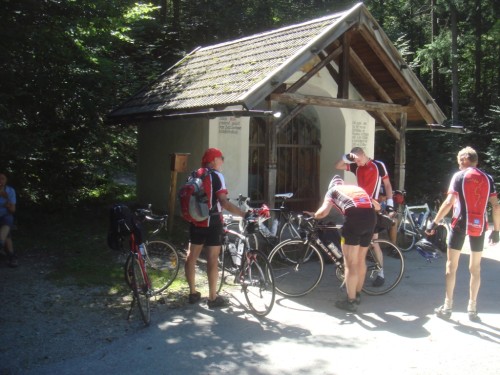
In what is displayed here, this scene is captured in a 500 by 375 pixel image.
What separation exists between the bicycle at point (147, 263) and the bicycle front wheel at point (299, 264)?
4.61 ft

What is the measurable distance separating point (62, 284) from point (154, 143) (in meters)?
5.37

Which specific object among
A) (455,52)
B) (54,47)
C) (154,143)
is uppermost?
(455,52)

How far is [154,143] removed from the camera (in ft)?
38.2

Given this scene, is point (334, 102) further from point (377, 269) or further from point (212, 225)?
point (212, 225)

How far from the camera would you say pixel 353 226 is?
578cm

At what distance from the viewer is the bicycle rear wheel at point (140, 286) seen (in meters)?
5.30

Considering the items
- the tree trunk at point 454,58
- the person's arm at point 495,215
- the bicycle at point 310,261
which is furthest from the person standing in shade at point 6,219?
→ the tree trunk at point 454,58

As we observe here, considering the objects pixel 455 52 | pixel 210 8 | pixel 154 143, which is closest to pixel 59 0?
pixel 154 143

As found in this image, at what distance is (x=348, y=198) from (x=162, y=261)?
2.69 meters

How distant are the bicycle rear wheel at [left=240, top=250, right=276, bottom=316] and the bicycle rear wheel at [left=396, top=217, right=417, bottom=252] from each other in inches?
199

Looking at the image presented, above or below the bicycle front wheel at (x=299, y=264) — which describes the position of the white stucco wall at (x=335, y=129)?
above

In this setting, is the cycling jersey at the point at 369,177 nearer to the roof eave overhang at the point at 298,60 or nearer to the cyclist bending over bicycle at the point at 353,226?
the cyclist bending over bicycle at the point at 353,226

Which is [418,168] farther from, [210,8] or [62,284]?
[62,284]

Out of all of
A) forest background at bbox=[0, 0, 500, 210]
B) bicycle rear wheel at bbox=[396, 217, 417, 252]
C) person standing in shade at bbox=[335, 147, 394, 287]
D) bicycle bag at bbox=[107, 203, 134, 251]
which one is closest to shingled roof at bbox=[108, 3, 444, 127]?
forest background at bbox=[0, 0, 500, 210]
